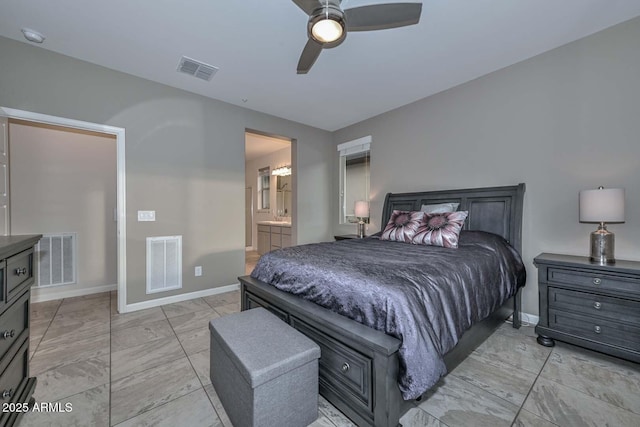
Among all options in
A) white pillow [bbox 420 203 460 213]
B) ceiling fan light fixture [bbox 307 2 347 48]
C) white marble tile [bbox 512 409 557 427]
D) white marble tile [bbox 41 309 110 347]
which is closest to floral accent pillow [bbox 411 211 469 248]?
white pillow [bbox 420 203 460 213]

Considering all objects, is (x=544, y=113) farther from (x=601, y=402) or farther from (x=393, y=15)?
(x=601, y=402)

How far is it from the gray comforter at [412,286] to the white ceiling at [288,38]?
6.26 feet

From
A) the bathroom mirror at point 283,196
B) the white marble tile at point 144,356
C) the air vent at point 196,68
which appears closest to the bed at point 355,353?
the white marble tile at point 144,356

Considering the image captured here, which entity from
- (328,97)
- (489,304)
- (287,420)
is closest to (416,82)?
(328,97)

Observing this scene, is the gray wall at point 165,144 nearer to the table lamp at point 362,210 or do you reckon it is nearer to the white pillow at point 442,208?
the table lamp at point 362,210

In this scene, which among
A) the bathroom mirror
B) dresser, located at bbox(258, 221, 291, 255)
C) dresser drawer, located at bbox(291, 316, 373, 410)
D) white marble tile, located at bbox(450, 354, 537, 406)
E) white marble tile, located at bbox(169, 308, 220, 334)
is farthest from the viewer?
the bathroom mirror

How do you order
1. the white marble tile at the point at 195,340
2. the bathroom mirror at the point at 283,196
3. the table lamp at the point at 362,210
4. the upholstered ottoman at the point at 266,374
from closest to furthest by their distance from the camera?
the upholstered ottoman at the point at 266,374 → the white marble tile at the point at 195,340 → the table lamp at the point at 362,210 → the bathroom mirror at the point at 283,196

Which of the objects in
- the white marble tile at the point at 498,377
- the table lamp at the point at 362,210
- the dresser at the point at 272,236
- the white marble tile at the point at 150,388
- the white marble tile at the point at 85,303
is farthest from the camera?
the dresser at the point at 272,236

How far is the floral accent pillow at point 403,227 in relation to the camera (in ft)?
9.45

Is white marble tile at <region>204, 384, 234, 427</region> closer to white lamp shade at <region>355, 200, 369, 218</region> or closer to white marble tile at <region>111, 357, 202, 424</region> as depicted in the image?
white marble tile at <region>111, 357, 202, 424</region>

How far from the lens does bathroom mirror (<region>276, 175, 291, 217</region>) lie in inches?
257

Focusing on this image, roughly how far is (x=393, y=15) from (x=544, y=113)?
6.65 feet

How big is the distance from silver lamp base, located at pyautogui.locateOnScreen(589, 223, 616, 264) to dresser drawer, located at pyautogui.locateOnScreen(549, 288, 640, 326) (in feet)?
1.02

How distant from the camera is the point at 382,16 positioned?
1765mm
